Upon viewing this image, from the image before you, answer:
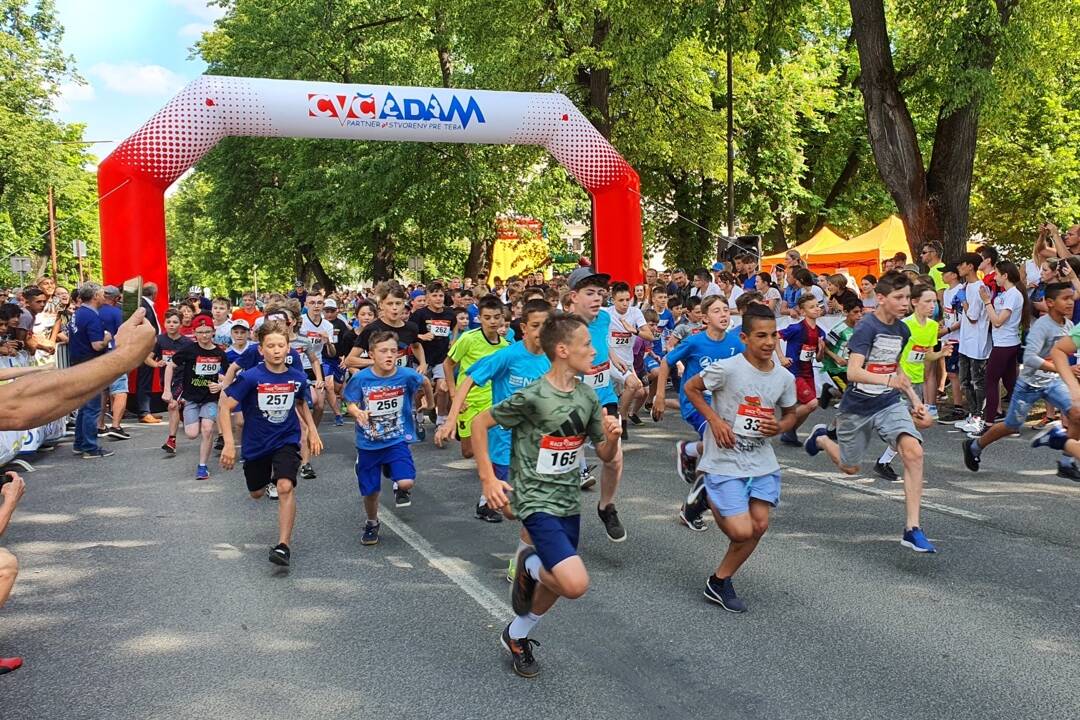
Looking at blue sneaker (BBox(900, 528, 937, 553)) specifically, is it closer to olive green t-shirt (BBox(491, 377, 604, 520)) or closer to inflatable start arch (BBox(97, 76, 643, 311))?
olive green t-shirt (BBox(491, 377, 604, 520))

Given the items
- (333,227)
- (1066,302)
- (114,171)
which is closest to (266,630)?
(1066,302)

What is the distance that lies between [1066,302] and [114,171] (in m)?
12.5

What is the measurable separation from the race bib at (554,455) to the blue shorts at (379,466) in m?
2.55

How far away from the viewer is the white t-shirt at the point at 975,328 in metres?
10.9

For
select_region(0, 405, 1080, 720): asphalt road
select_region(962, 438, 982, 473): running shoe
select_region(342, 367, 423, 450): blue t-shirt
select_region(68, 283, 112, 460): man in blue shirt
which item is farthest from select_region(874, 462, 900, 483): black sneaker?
select_region(68, 283, 112, 460): man in blue shirt

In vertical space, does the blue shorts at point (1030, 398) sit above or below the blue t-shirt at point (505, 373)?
below

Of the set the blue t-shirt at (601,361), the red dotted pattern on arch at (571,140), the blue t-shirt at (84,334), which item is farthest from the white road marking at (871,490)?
the red dotted pattern on arch at (571,140)

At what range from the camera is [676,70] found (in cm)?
2239

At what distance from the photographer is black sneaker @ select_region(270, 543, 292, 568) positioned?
5957 mm

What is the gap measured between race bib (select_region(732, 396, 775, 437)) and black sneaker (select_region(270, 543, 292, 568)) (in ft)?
9.78

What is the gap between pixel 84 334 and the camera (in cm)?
1152

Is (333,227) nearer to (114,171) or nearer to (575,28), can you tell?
(575,28)

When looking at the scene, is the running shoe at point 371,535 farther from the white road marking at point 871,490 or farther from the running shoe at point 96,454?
the running shoe at point 96,454

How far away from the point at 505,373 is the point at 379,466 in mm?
1219
